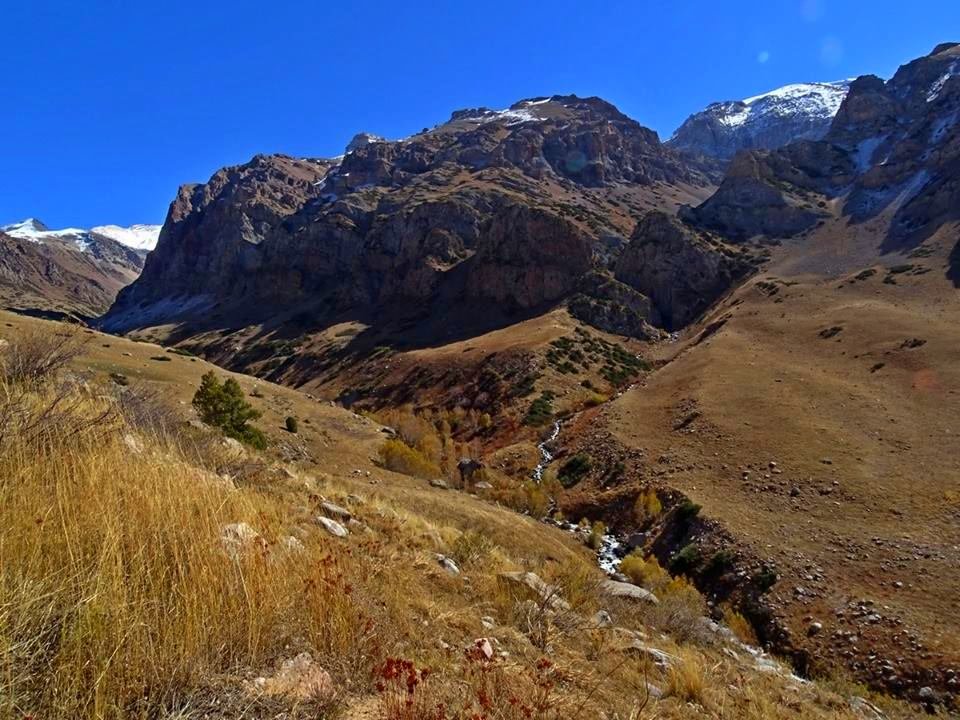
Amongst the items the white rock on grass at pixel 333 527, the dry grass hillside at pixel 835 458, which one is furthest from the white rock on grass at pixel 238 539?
the dry grass hillside at pixel 835 458

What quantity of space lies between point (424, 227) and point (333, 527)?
10704cm

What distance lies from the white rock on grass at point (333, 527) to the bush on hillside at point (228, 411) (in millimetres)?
14470

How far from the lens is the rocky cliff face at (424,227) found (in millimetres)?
86125

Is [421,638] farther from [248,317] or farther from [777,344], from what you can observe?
[248,317]

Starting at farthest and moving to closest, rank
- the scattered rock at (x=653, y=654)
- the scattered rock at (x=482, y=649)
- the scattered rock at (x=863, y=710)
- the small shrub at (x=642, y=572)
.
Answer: the small shrub at (x=642, y=572), the scattered rock at (x=863, y=710), the scattered rock at (x=653, y=654), the scattered rock at (x=482, y=649)

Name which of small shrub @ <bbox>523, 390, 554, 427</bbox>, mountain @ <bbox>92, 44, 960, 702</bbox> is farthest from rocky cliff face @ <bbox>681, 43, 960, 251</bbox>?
small shrub @ <bbox>523, 390, 554, 427</bbox>

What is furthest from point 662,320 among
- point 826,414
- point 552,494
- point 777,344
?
point 552,494

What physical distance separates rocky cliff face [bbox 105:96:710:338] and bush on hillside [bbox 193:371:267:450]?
196 feet

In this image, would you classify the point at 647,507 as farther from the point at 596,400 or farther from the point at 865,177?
the point at 865,177

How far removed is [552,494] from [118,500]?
29933mm

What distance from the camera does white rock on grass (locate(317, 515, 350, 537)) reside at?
599 centimetres

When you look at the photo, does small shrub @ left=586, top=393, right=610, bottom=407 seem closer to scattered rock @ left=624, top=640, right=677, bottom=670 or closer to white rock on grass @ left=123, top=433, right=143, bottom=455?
scattered rock @ left=624, top=640, right=677, bottom=670

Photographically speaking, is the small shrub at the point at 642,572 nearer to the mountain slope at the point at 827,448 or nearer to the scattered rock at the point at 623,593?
the mountain slope at the point at 827,448

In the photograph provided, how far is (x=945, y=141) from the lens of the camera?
300 ft
